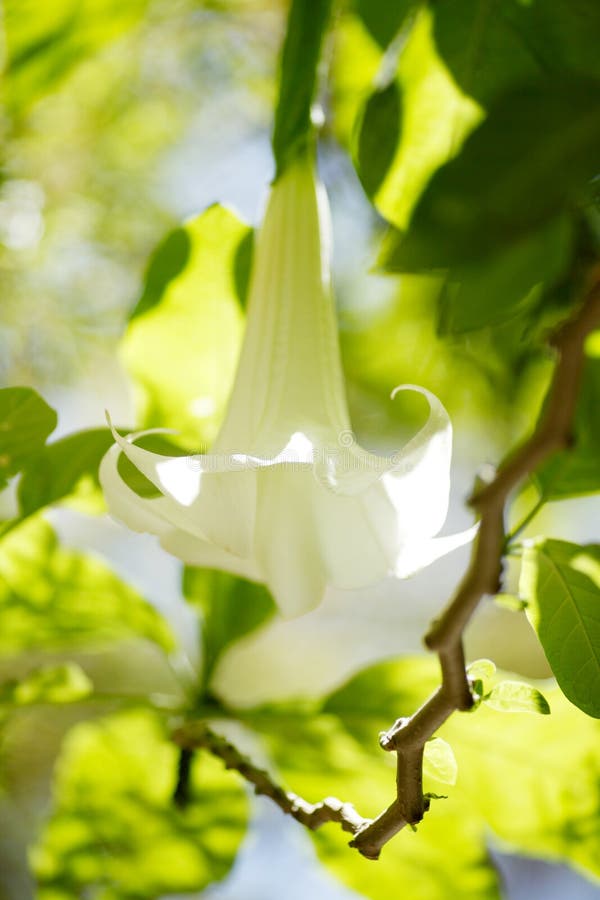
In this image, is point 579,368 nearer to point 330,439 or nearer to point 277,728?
point 330,439

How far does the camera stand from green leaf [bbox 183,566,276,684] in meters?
0.63

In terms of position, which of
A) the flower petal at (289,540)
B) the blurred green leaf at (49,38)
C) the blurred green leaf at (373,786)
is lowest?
the blurred green leaf at (373,786)

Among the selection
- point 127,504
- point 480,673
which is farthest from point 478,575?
point 127,504

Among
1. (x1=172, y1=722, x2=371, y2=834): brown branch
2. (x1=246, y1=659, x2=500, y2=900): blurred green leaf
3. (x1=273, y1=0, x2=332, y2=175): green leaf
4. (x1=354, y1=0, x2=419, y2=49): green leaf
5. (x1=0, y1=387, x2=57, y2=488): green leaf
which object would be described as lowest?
(x1=246, y1=659, x2=500, y2=900): blurred green leaf

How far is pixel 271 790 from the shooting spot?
414mm

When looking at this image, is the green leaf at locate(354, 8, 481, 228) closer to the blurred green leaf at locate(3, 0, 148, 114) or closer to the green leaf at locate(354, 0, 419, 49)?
the green leaf at locate(354, 0, 419, 49)

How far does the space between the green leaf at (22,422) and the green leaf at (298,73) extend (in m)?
0.19

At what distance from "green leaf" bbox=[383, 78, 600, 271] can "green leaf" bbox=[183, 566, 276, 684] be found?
45 cm

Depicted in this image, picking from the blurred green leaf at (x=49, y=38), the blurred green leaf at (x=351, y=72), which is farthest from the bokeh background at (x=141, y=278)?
the blurred green leaf at (x=49, y=38)

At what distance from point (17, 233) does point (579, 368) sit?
31.9 inches

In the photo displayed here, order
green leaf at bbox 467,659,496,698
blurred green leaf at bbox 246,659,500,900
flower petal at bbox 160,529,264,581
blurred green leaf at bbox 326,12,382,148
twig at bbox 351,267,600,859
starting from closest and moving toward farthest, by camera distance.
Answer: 1. twig at bbox 351,267,600,859
2. green leaf at bbox 467,659,496,698
3. flower petal at bbox 160,529,264,581
4. blurred green leaf at bbox 246,659,500,900
5. blurred green leaf at bbox 326,12,382,148

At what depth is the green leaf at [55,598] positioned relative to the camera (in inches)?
21.9

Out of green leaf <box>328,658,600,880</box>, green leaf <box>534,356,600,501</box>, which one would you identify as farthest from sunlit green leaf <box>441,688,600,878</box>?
green leaf <box>534,356,600,501</box>

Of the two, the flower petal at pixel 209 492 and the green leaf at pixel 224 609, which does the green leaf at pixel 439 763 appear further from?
the green leaf at pixel 224 609
